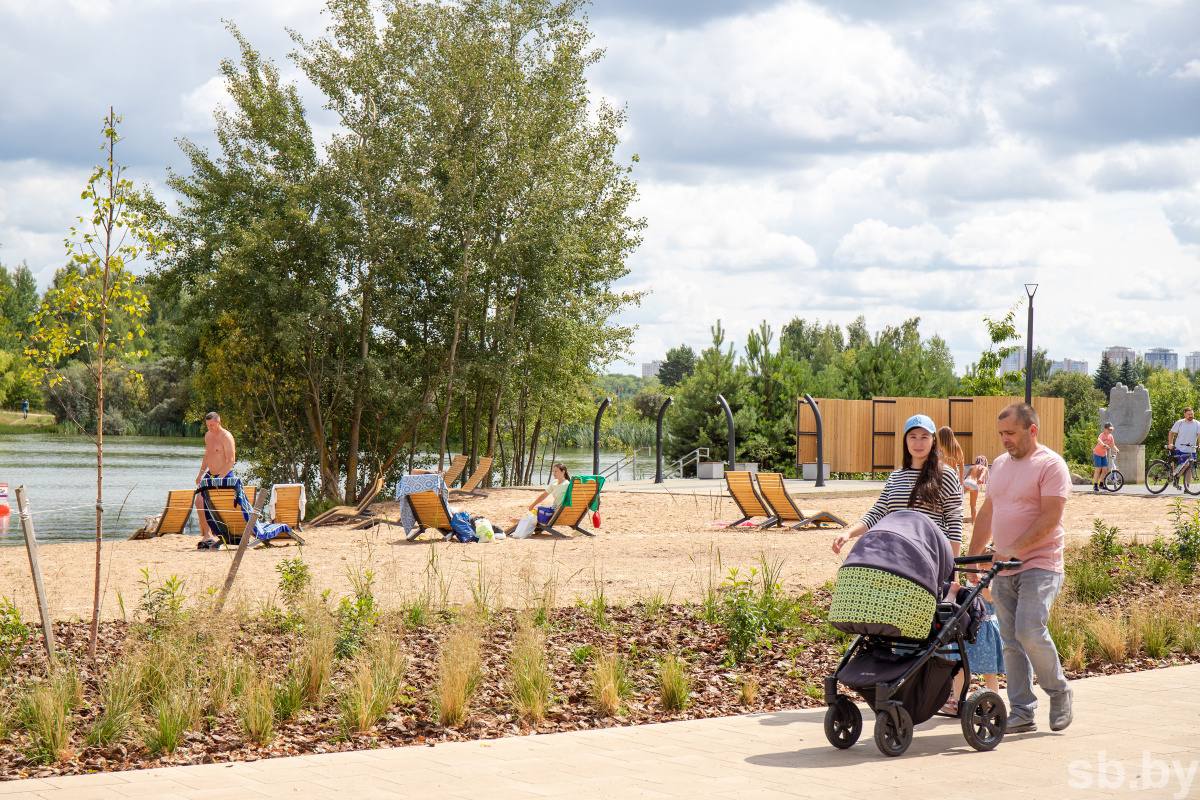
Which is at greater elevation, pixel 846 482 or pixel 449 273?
pixel 449 273

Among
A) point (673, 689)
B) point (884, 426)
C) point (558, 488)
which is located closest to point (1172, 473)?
point (884, 426)

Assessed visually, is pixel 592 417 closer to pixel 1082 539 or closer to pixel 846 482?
pixel 846 482

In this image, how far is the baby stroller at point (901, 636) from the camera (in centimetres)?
545

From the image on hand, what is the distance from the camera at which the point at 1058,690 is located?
5.97 meters

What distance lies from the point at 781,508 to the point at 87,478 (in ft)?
85.6

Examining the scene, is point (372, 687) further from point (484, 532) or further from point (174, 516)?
point (174, 516)

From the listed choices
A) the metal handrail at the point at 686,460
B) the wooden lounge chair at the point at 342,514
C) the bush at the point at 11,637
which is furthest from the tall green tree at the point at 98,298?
the metal handrail at the point at 686,460

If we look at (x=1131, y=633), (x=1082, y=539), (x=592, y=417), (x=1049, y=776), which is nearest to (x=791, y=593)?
(x=1131, y=633)

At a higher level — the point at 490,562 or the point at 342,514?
the point at 490,562

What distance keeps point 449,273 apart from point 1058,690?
2348 centimetres

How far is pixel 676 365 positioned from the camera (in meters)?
103

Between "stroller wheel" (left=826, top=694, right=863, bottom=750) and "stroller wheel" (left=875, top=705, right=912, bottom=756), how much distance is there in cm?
17

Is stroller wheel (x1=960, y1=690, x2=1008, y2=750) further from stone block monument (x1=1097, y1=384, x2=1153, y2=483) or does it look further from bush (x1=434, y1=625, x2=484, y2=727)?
stone block monument (x1=1097, y1=384, x2=1153, y2=483)

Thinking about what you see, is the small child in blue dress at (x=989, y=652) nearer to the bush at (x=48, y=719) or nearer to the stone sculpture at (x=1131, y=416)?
the bush at (x=48, y=719)
